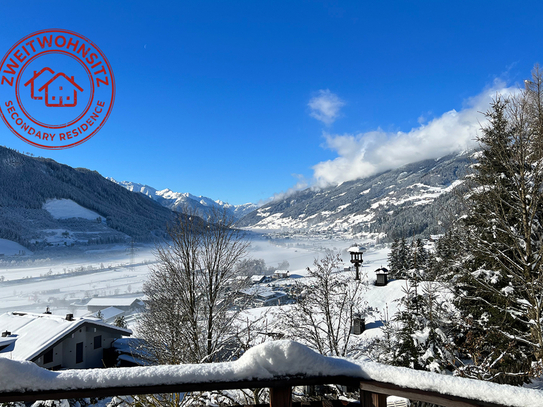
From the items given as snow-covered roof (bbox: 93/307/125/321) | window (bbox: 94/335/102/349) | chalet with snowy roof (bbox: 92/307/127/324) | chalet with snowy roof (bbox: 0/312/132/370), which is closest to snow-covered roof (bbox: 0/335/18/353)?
chalet with snowy roof (bbox: 0/312/132/370)

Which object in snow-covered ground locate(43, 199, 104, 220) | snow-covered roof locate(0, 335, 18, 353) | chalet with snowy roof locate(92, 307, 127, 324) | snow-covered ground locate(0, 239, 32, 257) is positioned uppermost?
snow-covered ground locate(43, 199, 104, 220)

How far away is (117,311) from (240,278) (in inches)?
1688

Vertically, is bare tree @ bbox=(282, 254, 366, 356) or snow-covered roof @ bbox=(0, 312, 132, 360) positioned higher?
bare tree @ bbox=(282, 254, 366, 356)

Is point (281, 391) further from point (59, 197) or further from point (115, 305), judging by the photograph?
point (59, 197)

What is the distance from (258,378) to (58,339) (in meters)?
19.5

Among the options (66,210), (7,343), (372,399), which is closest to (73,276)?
(66,210)

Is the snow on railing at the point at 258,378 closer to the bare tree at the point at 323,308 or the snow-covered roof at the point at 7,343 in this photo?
the bare tree at the point at 323,308

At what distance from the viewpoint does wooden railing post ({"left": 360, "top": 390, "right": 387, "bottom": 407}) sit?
1348mm

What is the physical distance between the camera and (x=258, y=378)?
1.31 meters

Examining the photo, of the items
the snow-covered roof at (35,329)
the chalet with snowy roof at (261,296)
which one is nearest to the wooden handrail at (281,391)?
the chalet with snowy roof at (261,296)

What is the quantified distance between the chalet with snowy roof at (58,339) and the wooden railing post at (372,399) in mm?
18211

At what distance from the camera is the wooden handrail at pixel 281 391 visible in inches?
48.4

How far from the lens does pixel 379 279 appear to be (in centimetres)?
2148

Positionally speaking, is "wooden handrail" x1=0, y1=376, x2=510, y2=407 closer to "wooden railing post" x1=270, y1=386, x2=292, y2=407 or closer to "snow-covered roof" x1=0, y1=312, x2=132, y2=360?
"wooden railing post" x1=270, y1=386, x2=292, y2=407
